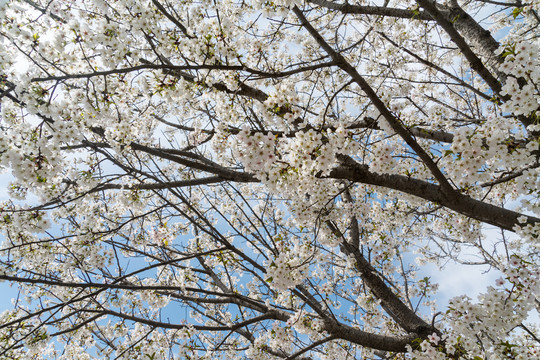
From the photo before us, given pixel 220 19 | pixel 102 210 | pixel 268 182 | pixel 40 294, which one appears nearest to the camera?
pixel 268 182

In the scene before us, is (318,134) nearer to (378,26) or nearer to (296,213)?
(296,213)

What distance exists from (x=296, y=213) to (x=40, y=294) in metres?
4.86

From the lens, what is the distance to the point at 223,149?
4.00 m

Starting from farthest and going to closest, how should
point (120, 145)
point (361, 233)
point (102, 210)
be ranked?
point (361, 233)
point (102, 210)
point (120, 145)

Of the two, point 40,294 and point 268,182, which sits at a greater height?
point 268,182

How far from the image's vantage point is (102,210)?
16.8 feet

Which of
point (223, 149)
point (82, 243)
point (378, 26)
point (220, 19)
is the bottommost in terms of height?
point (82, 243)

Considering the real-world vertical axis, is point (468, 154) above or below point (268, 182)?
above

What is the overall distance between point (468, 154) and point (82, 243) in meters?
4.79

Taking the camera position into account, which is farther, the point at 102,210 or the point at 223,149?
the point at 102,210

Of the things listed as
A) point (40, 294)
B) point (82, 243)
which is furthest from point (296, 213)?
point (40, 294)

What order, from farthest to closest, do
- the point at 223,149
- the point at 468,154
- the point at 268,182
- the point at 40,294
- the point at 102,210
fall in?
the point at 40,294 → the point at 102,210 → the point at 223,149 → the point at 268,182 → the point at 468,154

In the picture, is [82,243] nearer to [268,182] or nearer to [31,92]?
[31,92]

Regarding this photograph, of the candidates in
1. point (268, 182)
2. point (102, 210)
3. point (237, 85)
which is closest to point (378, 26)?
point (237, 85)
